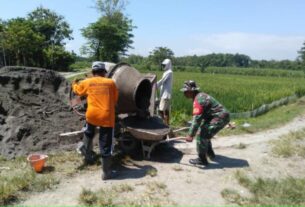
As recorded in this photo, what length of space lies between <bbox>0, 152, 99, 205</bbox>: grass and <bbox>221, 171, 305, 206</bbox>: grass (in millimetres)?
2566

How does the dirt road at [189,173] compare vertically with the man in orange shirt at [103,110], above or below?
below

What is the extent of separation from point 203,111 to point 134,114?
154 centimetres

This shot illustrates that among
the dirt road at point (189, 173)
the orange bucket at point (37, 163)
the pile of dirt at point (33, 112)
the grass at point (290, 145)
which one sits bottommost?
the dirt road at point (189, 173)

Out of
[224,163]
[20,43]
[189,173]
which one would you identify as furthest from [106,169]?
[20,43]

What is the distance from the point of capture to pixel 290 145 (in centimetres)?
899

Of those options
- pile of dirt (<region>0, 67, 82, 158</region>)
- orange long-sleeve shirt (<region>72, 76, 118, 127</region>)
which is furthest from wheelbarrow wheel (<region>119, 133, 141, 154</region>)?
orange long-sleeve shirt (<region>72, 76, 118, 127</region>)

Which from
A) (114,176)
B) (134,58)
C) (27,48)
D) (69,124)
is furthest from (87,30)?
(134,58)

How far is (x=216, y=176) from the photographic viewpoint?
21.7ft

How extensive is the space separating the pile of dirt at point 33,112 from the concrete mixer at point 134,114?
3.59 ft

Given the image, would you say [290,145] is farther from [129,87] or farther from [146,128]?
[129,87]

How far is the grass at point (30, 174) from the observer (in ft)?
18.1

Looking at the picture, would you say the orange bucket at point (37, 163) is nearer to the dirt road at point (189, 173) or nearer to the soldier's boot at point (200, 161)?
the dirt road at point (189, 173)

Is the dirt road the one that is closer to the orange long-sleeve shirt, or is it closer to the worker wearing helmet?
the orange long-sleeve shirt

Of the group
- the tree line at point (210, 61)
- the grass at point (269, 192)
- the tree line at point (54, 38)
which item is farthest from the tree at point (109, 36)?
the grass at point (269, 192)
